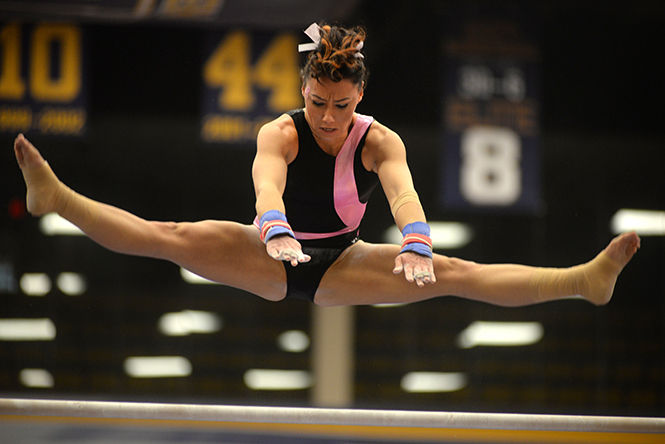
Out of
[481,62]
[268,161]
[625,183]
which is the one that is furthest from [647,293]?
[268,161]

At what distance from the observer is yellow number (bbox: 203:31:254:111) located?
646 centimetres

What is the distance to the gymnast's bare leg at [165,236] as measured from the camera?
2600 mm

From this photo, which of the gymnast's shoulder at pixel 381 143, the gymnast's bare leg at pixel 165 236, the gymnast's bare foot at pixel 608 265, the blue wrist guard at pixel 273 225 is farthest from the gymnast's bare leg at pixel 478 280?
the blue wrist guard at pixel 273 225

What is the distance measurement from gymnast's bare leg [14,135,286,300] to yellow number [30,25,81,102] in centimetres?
412

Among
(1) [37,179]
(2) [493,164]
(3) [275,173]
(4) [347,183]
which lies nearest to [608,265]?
(4) [347,183]

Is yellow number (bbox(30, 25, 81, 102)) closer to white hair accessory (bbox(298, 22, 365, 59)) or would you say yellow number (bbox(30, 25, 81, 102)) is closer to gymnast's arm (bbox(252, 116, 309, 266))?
gymnast's arm (bbox(252, 116, 309, 266))

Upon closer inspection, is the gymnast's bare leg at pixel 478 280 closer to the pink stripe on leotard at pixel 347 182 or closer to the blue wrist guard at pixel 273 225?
the pink stripe on leotard at pixel 347 182

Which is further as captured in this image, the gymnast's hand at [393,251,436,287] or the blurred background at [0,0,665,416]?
the blurred background at [0,0,665,416]

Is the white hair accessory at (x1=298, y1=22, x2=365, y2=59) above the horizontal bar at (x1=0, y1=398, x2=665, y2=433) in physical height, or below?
above

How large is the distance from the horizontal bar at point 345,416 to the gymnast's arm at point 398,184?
0.84m

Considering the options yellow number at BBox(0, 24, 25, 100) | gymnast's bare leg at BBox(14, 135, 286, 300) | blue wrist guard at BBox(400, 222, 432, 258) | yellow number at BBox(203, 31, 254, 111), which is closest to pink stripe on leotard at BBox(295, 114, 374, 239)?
gymnast's bare leg at BBox(14, 135, 286, 300)

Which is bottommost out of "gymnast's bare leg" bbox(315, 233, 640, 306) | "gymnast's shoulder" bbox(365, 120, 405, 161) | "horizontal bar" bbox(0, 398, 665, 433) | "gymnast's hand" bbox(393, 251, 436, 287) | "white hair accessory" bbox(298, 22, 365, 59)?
"horizontal bar" bbox(0, 398, 665, 433)

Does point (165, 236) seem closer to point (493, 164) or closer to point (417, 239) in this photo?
point (417, 239)

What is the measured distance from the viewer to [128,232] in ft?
8.73
